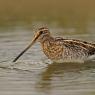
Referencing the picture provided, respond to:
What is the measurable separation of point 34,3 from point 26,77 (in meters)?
11.1

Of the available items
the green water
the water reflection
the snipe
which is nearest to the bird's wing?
the snipe

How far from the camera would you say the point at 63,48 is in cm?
1272

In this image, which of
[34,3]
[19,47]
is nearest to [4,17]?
[34,3]

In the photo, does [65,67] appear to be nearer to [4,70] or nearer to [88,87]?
[4,70]

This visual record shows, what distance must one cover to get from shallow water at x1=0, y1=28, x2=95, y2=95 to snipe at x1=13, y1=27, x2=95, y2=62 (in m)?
0.19

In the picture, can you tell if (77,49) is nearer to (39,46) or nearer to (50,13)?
(39,46)

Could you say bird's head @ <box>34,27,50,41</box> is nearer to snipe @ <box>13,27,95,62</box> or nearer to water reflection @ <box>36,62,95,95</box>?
snipe @ <box>13,27,95,62</box>

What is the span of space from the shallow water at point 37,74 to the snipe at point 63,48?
194mm

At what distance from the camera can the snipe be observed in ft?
41.5

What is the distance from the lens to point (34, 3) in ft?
71.4

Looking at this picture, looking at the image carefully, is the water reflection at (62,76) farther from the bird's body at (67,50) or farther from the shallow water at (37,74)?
the bird's body at (67,50)

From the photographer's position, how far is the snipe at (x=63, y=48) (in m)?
12.6

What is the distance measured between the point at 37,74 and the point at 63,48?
1.65 metres

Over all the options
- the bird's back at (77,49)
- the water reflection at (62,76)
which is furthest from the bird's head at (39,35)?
the water reflection at (62,76)
